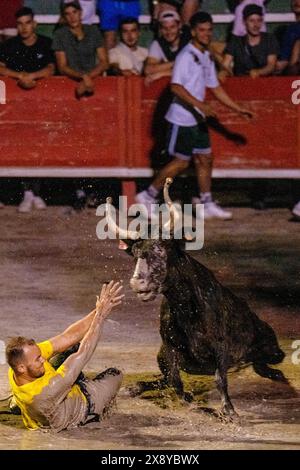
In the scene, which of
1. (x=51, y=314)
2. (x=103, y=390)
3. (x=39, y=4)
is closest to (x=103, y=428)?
(x=103, y=390)

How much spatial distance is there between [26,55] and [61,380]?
6.68 meters

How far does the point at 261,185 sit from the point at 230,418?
6.61 metres

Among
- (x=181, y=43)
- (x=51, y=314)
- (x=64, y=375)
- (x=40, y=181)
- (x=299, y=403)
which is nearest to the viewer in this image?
(x=64, y=375)

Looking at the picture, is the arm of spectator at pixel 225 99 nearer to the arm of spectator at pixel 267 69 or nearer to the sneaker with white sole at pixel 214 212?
the arm of spectator at pixel 267 69

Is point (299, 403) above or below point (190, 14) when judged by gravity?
below

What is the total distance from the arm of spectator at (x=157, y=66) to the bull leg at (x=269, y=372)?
5276 millimetres

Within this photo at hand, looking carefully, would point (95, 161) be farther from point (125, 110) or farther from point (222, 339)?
point (222, 339)

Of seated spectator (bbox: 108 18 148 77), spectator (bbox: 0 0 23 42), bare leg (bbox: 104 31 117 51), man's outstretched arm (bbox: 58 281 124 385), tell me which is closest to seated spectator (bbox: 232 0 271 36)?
seated spectator (bbox: 108 18 148 77)

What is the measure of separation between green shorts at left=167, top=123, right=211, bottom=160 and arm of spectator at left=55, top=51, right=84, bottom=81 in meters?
1.06

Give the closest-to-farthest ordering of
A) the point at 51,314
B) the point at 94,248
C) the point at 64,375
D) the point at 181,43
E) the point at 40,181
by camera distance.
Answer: the point at 64,375, the point at 51,314, the point at 94,248, the point at 181,43, the point at 40,181

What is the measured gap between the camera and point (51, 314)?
392 inches

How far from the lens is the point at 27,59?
13422 mm

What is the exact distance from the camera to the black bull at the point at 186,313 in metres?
7.62

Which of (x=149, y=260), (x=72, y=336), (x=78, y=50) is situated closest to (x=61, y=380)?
(x=72, y=336)
